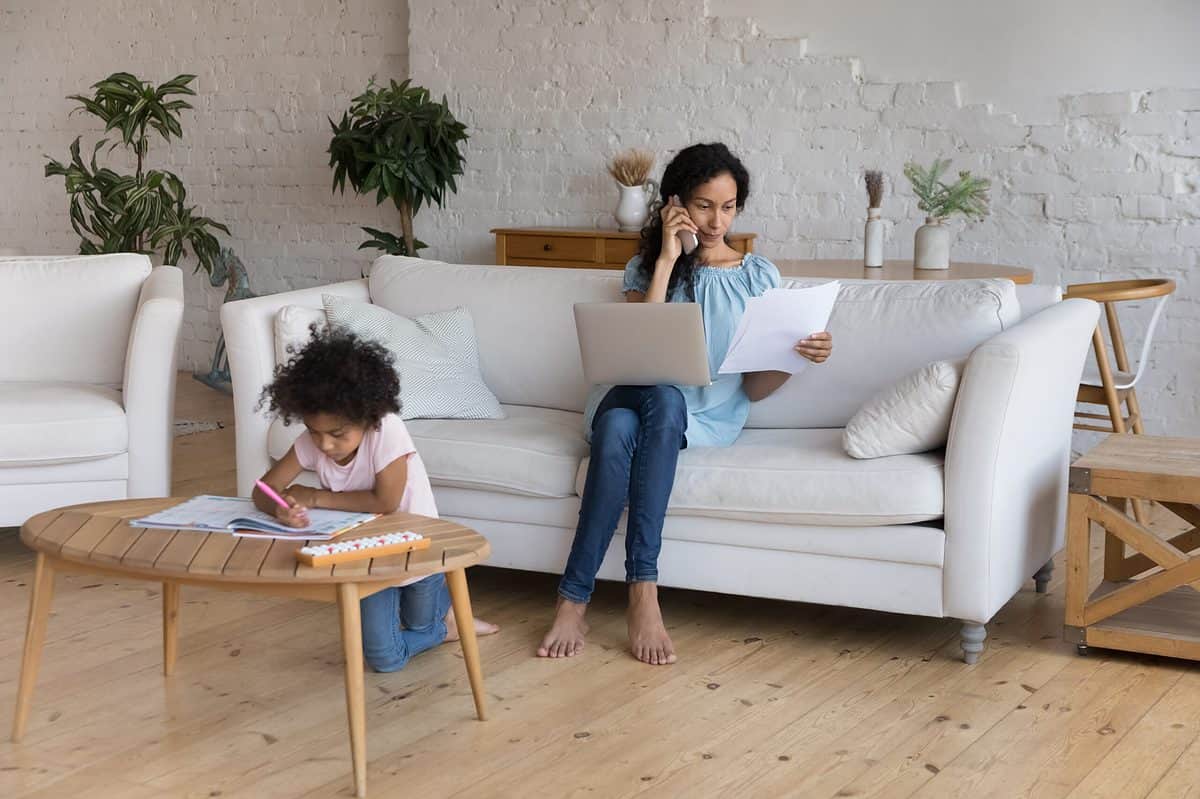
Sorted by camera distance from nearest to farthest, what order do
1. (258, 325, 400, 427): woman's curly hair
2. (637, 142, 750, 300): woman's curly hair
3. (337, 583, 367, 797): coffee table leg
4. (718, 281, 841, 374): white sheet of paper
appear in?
(337, 583, 367, 797): coffee table leg, (258, 325, 400, 427): woman's curly hair, (718, 281, 841, 374): white sheet of paper, (637, 142, 750, 300): woman's curly hair

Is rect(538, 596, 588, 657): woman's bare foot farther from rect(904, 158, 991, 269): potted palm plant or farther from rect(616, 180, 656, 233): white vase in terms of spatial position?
rect(616, 180, 656, 233): white vase

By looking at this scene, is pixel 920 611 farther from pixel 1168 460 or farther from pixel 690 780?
pixel 690 780

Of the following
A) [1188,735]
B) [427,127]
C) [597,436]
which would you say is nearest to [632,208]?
[427,127]

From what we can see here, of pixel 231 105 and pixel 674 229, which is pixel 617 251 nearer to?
pixel 674 229

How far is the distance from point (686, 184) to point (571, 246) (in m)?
2.49

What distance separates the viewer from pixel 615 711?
8.57 feet

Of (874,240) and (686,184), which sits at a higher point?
(686,184)

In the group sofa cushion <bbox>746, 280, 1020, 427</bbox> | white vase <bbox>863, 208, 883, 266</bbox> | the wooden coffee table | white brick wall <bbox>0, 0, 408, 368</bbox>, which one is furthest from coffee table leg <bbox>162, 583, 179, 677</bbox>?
white brick wall <bbox>0, 0, 408, 368</bbox>

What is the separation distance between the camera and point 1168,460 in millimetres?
2879

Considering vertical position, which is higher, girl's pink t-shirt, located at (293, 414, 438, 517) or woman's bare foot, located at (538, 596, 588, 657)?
girl's pink t-shirt, located at (293, 414, 438, 517)

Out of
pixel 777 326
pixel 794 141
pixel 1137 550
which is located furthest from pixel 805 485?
pixel 794 141

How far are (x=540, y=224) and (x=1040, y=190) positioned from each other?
2.21 metres

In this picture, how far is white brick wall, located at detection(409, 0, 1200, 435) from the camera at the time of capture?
468 centimetres

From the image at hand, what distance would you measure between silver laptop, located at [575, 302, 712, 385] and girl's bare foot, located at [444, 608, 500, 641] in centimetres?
62
